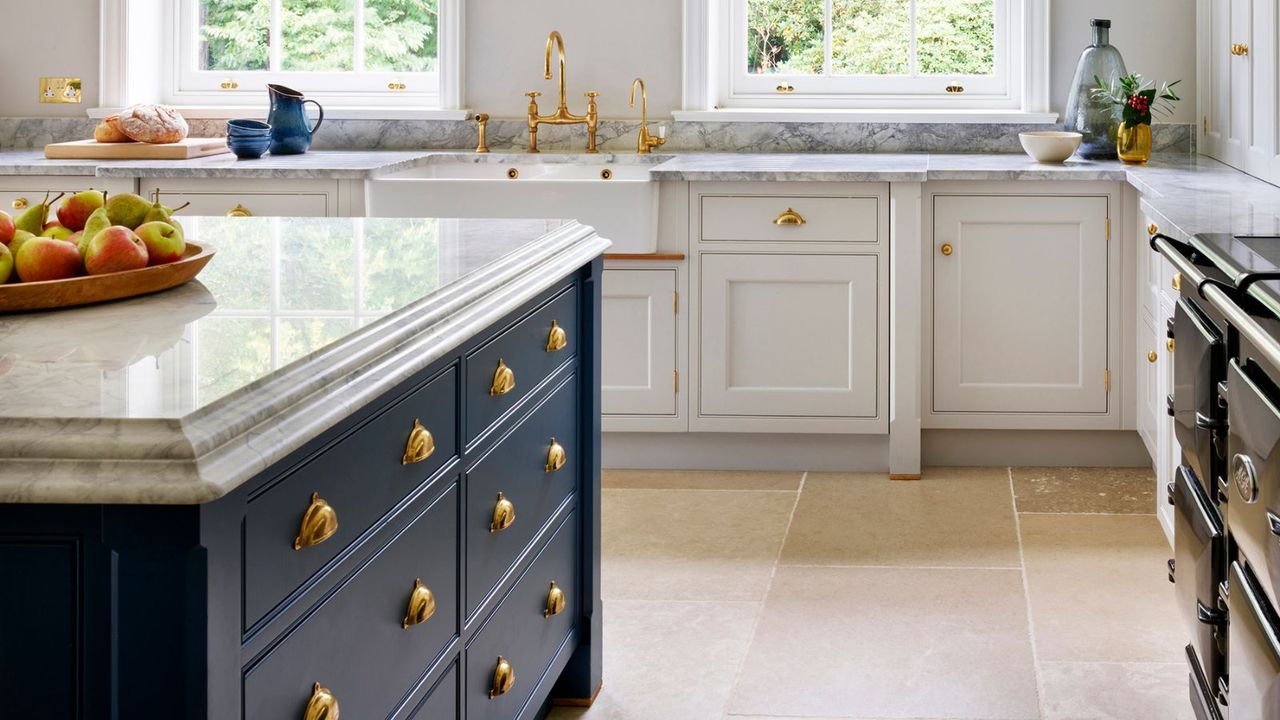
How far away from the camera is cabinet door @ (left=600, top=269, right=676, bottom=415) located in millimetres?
4109

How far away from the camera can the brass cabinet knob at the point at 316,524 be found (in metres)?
1.32

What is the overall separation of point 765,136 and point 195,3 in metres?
1.98

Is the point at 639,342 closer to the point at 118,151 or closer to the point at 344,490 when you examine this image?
the point at 118,151

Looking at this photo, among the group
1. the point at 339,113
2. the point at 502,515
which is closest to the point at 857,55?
the point at 339,113

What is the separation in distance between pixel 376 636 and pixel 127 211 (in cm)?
75

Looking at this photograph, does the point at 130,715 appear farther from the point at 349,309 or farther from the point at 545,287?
the point at 545,287

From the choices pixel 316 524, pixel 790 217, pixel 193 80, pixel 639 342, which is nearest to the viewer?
pixel 316 524

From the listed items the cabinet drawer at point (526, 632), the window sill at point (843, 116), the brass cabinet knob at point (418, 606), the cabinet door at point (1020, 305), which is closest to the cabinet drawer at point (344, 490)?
the brass cabinet knob at point (418, 606)

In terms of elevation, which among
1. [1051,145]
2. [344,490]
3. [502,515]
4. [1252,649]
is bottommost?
[1252,649]

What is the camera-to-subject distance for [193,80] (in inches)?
197

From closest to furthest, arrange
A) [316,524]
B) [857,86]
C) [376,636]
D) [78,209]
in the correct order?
[316,524] → [376,636] → [78,209] → [857,86]

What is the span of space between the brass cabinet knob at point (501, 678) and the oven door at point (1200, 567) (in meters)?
0.96

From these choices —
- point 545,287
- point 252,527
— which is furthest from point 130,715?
point 545,287

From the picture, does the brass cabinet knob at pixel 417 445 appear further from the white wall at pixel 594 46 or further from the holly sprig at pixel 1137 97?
the white wall at pixel 594 46
